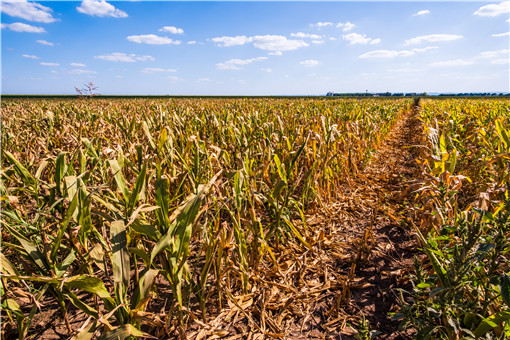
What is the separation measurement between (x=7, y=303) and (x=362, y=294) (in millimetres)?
1967

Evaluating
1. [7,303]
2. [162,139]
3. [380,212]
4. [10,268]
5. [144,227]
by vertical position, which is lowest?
[380,212]

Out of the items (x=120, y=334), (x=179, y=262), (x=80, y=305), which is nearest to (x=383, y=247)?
(x=179, y=262)

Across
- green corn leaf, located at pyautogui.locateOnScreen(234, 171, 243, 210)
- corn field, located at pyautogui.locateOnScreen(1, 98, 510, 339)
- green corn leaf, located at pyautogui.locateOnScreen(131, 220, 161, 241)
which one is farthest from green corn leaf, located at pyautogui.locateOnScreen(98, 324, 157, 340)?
green corn leaf, located at pyautogui.locateOnScreen(234, 171, 243, 210)

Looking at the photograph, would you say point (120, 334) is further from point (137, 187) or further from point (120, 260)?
point (137, 187)

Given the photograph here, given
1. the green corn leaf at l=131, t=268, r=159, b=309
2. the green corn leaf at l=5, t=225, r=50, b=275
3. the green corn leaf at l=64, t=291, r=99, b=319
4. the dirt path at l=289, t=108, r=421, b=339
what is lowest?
the dirt path at l=289, t=108, r=421, b=339

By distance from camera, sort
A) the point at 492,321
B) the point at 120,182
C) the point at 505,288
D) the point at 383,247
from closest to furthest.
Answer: the point at 505,288
the point at 492,321
the point at 120,182
the point at 383,247

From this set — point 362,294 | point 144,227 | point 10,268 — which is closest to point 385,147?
point 362,294

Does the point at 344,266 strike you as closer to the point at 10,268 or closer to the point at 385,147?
the point at 10,268

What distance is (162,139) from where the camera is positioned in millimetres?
2053

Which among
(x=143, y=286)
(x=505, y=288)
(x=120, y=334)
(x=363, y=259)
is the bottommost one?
(x=363, y=259)

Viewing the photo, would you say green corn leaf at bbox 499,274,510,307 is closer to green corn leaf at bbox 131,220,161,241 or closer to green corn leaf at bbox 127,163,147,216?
green corn leaf at bbox 131,220,161,241

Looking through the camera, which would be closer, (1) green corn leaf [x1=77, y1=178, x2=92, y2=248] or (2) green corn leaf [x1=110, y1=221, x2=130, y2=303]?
(2) green corn leaf [x1=110, y1=221, x2=130, y2=303]

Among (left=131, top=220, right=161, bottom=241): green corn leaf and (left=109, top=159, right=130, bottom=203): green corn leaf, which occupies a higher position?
(left=109, top=159, right=130, bottom=203): green corn leaf

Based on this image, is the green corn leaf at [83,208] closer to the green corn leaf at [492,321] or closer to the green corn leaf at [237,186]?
the green corn leaf at [237,186]
